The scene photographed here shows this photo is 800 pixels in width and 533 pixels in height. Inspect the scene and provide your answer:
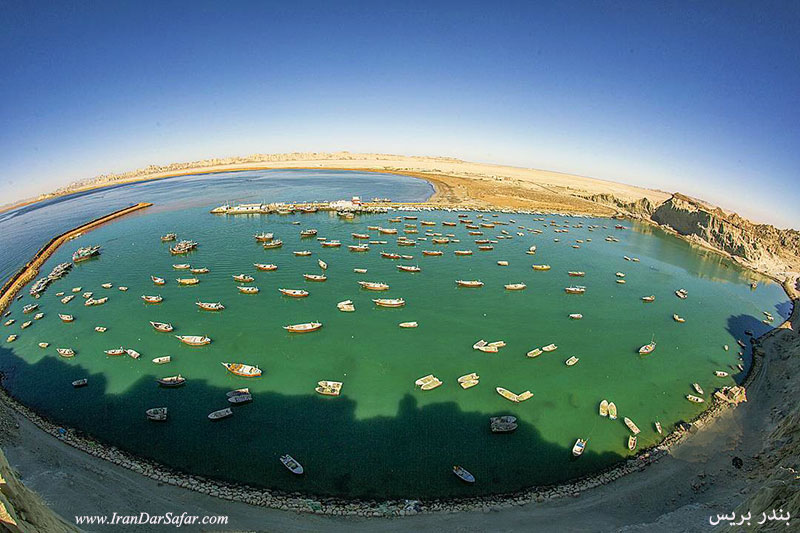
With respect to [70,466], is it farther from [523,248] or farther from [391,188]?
[391,188]

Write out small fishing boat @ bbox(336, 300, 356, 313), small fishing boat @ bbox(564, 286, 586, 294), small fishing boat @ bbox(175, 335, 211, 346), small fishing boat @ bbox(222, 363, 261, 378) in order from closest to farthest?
small fishing boat @ bbox(222, 363, 261, 378)
small fishing boat @ bbox(175, 335, 211, 346)
small fishing boat @ bbox(336, 300, 356, 313)
small fishing boat @ bbox(564, 286, 586, 294)

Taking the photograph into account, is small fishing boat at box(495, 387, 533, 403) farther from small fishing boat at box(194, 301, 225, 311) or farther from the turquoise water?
small fishing boat at box(194, 301, 225, 311)

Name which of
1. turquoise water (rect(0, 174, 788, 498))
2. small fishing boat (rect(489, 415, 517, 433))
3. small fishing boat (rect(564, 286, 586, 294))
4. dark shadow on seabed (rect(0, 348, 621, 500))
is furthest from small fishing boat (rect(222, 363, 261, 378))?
small fishing boat (rect(564, 286, 586, 294))

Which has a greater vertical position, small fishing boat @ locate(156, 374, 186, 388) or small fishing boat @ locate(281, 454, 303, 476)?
small fishing boat @ locate(281, 454, 303, 476)

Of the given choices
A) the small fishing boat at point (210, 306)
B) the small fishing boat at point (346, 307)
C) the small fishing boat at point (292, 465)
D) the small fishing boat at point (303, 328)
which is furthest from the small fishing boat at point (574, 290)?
the small fishing boat at point (210, 306)

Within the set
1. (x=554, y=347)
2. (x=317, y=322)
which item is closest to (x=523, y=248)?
(x=554, y=347)

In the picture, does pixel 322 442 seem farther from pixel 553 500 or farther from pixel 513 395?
pixel 513 395

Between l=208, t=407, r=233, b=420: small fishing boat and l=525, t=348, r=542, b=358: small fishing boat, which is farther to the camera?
l=525, t=348, r=542, b=358: small fishing boat

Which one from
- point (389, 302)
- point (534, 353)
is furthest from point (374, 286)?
point (534, 353)
